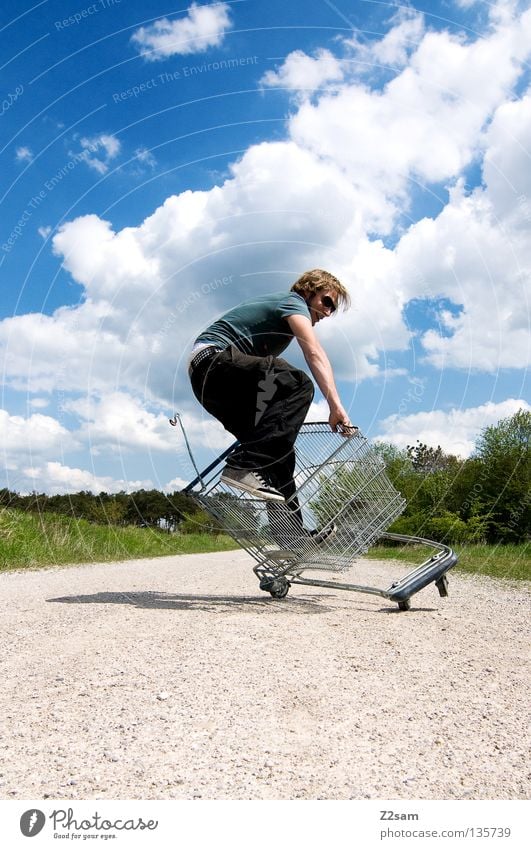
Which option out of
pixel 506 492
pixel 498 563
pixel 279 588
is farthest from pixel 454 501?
pixel 279 588

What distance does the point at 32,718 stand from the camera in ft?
8.47

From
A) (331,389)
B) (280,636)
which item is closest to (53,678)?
(280,636)

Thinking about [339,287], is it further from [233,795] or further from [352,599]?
[233,795]

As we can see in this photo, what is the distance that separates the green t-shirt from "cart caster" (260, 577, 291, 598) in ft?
6.48

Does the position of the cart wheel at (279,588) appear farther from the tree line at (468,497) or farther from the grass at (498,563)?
the tree line at (468,497)

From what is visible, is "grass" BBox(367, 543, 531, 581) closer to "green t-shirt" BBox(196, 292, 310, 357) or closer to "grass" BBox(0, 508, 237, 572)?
"grass" BBox(0, 508, 237, 572)

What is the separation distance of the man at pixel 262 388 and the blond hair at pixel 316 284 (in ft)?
0.66

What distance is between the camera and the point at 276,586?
565 centimetres

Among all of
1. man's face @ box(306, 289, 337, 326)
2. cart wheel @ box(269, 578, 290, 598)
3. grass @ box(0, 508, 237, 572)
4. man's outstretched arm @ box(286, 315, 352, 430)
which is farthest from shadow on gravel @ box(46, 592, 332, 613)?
grass @ box(0, 508, 237, 572)

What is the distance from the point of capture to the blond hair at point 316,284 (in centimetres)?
514

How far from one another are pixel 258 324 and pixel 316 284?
1.98 feet

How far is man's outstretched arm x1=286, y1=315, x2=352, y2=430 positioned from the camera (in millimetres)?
4480

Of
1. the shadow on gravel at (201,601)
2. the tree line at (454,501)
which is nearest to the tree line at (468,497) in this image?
the tree line at (454,501)

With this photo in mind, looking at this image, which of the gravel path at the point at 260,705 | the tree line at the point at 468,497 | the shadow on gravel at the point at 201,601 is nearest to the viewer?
the gravel path at the point at 260,705
